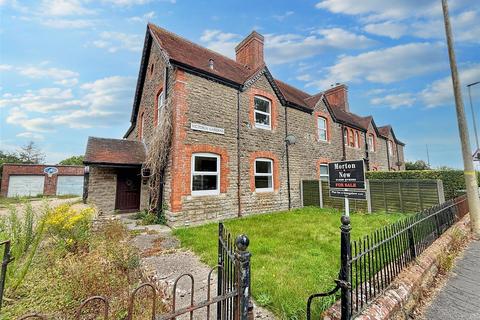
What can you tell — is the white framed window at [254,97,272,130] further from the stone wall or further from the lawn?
the stone wall

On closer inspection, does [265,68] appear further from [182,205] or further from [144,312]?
[144,312]

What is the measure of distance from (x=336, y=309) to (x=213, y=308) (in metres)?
1.71

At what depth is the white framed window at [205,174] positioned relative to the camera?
906 centimetres

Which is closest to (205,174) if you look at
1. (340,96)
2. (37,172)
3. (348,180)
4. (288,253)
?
(288,253)

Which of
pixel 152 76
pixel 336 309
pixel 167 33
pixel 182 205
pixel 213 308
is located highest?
pixel 167 33

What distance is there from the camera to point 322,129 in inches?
627

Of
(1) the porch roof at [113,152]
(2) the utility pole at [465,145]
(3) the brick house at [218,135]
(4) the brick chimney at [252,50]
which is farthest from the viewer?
(4) the brick chimney at [252,50]

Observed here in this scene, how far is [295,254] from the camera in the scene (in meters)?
5.20

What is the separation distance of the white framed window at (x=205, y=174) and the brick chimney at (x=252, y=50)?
7891mm

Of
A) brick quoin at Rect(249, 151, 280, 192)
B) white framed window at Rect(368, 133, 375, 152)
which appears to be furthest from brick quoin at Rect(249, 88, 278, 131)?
white framed window at Rect(368, 133, 375, 152)

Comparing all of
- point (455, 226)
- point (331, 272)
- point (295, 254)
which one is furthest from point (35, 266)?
point (455, 226)

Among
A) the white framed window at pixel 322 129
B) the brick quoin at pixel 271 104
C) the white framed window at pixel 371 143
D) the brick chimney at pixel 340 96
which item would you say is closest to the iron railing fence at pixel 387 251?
the brick quoin at pixel 271 104

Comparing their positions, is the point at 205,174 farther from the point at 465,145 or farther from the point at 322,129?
the point at 322,129

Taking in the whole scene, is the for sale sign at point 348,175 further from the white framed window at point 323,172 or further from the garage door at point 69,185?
the garage door at point 69,185
